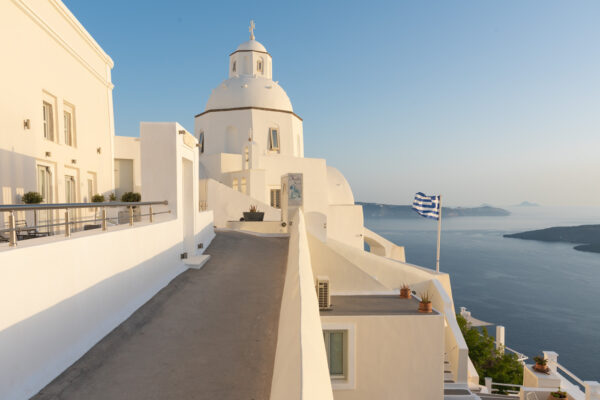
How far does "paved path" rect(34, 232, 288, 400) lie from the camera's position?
3342 millimetres

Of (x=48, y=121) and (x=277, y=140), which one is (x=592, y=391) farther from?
(x=277, y=140)

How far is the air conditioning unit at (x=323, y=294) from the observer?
933cm

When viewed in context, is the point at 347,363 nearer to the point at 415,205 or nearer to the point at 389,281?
the point at 389,281

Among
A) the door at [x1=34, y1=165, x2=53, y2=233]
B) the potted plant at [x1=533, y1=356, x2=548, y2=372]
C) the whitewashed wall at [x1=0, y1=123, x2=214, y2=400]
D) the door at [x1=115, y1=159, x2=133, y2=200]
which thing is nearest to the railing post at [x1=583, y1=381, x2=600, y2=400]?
the potted plant at [x1=533, y1=356, x2=548, y2=372]

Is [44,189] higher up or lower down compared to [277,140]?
lower down

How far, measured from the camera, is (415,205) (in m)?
23.7

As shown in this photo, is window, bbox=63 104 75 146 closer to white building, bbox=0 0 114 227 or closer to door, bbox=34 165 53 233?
white building, bbox=0 0 114 227

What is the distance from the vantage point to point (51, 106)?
40.5 feet

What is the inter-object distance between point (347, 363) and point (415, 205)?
55.4ft

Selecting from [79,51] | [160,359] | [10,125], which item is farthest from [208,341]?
[79,51]

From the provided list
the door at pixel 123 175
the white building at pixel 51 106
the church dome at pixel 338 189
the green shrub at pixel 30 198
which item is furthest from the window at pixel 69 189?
the church dome at pixel 338 189

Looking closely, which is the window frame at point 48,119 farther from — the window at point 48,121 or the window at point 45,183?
the window at point 45,183

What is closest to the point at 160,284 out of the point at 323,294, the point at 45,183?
the point at 323,294

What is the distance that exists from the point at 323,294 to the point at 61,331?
6.49 metres
